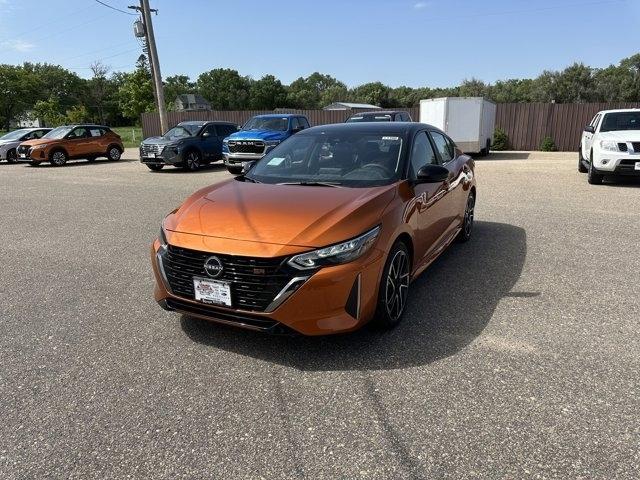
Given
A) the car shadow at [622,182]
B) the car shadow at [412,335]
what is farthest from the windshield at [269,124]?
the car shadow at [412,335]

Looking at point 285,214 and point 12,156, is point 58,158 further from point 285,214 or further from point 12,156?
point 285,214

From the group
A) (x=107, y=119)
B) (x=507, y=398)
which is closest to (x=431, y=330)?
(x=507, y=398)

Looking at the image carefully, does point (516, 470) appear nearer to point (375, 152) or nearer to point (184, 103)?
point (375, 152)

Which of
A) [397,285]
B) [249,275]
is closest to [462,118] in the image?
[397,285]

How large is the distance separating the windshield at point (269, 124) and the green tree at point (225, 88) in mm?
89467

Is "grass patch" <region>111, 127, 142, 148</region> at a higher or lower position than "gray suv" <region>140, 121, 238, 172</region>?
lower

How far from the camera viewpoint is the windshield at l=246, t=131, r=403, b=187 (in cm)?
415

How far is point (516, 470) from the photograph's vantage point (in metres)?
2.26

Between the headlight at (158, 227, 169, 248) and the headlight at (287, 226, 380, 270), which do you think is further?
the headlight at (158, 227, 169, 248)

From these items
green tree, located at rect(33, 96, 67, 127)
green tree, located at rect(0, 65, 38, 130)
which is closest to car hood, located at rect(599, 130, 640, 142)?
green tree, located at rect(33, 96, 67, 127)

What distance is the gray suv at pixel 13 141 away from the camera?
21.2m

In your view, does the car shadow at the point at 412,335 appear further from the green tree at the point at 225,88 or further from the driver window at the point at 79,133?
the green tree at the point at 225,88

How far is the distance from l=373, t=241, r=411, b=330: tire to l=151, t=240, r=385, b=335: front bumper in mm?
133

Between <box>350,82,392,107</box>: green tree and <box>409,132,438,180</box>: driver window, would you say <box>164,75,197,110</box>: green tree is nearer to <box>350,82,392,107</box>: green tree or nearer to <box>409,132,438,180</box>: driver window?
<box>350,82,392,107</box>: green tree
